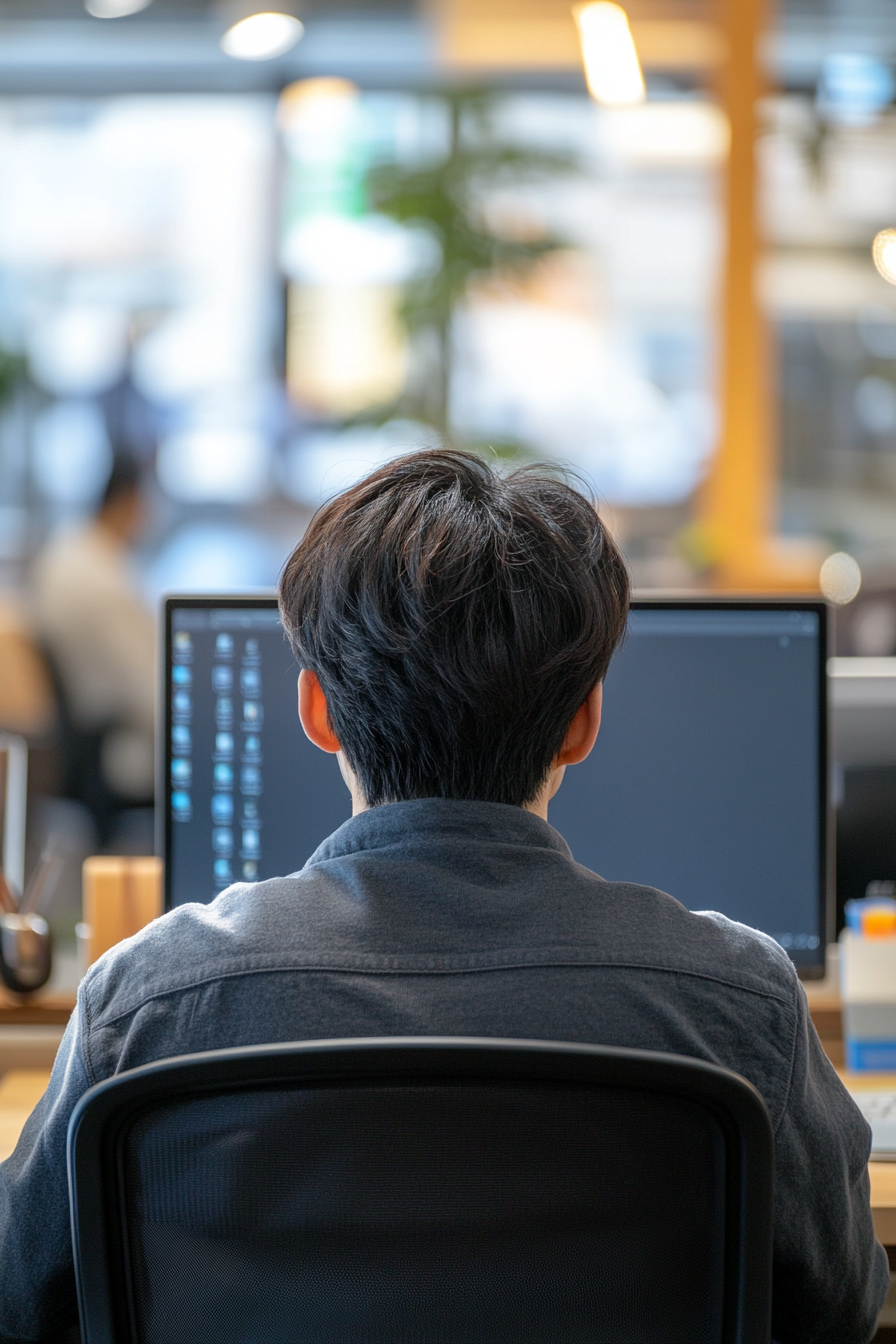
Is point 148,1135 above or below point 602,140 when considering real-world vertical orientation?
below

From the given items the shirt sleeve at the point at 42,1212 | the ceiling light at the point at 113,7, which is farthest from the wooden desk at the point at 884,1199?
the ceiling light at the point at 113,7

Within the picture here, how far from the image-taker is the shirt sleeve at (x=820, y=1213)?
0.79 meters

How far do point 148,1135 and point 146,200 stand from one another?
5.46 meters

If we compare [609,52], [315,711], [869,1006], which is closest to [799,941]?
[869,1006]

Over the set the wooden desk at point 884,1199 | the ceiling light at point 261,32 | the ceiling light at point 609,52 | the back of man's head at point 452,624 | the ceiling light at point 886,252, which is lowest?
the wooden desk at point 884,1199

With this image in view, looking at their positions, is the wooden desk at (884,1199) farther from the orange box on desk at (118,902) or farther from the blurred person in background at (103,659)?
the blurred person in background at (103,659)

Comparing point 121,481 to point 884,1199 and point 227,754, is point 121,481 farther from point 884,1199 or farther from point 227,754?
point 884,1199

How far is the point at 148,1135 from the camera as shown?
0.67 meters

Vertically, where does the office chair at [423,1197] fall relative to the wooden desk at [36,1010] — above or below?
above

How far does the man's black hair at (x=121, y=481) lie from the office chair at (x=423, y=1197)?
2893mm

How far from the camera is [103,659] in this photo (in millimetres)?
3410

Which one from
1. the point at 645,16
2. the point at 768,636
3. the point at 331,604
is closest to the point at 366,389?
the point at 645,16

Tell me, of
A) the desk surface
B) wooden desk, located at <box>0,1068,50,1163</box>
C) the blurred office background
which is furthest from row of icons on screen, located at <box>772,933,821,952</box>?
the blurred office background

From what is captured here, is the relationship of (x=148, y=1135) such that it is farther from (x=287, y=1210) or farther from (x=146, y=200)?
(x=146, y=200)
